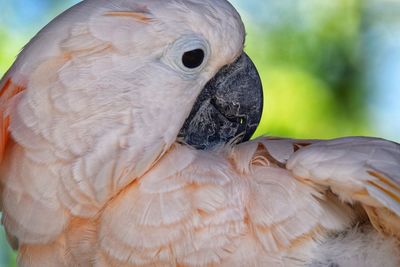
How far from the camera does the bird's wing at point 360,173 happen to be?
144cm

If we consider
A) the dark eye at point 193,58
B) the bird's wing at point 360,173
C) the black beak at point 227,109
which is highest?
the dark eye at point 193,58

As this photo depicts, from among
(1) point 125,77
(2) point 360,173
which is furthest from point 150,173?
(2) point 360,173

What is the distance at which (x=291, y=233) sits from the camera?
1520 millimetres

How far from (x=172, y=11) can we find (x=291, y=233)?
1.98 ft

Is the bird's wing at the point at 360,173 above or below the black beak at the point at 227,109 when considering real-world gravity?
below

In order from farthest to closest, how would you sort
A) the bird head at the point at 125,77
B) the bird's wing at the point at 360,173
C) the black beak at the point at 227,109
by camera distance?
the black beak at the point at 227,109 < the bird head at the point at 125,77 < the bird's wing at the point at 360,173

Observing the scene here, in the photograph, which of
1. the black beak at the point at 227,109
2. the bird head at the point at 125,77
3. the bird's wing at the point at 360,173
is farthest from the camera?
the black beak at the point at 227,109

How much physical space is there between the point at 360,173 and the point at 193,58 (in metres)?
0.49

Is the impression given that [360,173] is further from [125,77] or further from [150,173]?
[125,77]

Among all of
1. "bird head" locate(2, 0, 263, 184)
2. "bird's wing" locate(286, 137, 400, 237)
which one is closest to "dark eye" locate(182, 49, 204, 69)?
"bird head" locate(2, 0, 263, 184)

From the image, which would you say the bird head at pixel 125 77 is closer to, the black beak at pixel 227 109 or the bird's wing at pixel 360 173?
the black beak at pixel 227 109

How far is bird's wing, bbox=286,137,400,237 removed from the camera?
1437 mm

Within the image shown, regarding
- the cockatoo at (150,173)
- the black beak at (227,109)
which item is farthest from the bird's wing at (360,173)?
the black beak at (227,109)

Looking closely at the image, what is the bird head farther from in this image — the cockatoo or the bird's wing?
the bird's wing
